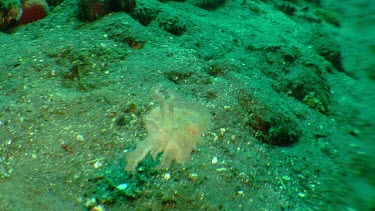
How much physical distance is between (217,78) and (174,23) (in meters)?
1.28

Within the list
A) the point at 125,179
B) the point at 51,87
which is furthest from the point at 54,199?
the point at 51,87

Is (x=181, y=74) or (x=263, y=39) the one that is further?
(x=263, y=39)

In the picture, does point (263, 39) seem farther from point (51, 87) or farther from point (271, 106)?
point (51, 87)

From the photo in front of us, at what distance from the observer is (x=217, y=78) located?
356 centimetres

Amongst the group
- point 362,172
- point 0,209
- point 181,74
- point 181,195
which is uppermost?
point 362,172

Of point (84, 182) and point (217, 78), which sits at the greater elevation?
point (217, 78)

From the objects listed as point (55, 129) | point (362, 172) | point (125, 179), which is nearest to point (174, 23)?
point (55, 129)

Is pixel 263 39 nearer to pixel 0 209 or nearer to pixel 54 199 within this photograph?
pixel 54 199

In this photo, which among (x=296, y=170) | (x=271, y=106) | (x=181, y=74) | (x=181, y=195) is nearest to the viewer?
(x=181, y=195)

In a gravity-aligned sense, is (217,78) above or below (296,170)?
above

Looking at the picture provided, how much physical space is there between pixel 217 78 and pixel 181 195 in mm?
1433

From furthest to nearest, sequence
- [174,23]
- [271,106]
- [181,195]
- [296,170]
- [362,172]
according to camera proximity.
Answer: [174,23]
[271,106]
[296,170]
[181,195]
[362,172]

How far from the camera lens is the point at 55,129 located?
3.06m

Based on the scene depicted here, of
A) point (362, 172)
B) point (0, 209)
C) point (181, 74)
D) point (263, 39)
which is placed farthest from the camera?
point (263, 39)
